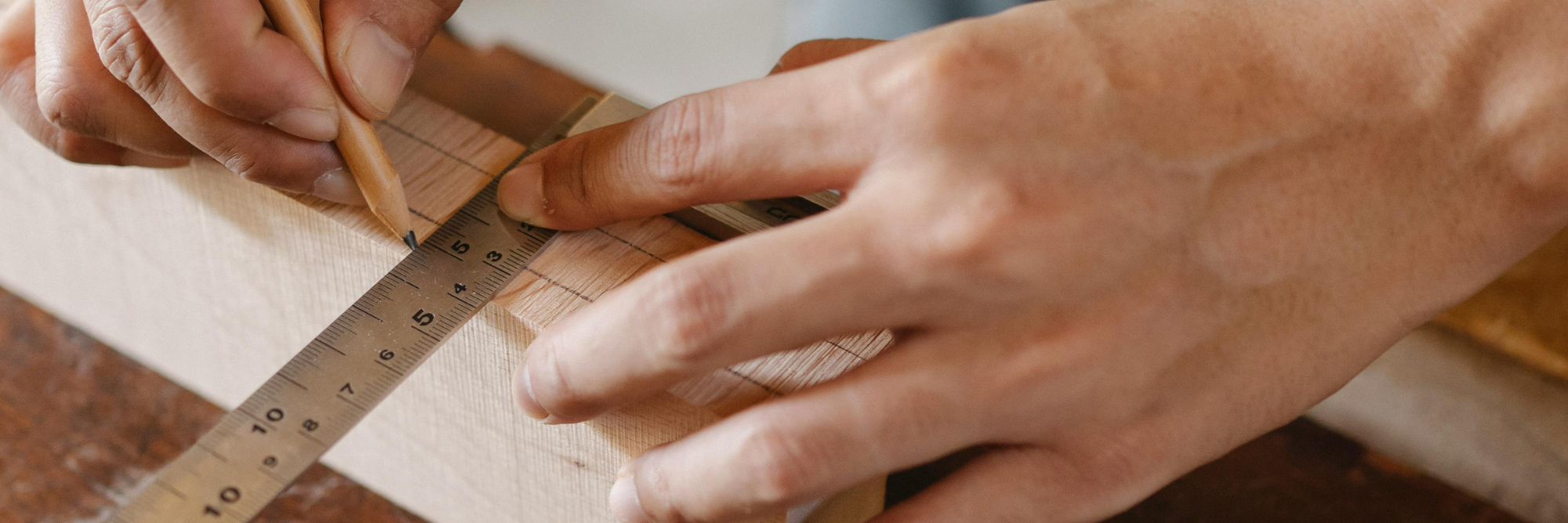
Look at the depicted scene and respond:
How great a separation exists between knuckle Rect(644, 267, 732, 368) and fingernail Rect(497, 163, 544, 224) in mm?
225

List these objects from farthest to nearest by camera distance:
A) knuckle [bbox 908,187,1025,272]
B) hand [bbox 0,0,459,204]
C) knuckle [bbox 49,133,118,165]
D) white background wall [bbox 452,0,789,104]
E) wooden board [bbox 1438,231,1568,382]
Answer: white background wall [bbox 452,0,789,104] < wooden board [bbox 1438,231,1568,382] < knuckle [bbox 49,133,118,165] < hand [bbox 0,0,459,204] < knuckle [bbox 908,187,1025,272]

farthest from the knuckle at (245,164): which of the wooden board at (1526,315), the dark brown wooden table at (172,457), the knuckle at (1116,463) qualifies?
the wooden board at (1526,315)

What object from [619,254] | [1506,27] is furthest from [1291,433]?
[619,254]

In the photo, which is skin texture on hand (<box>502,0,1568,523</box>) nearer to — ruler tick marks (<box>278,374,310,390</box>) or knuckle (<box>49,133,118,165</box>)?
ruler tick marks (<box>278,374,310,390</box>)

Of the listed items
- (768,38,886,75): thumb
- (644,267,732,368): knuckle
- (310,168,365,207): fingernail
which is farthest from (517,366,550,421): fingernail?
(768,38,886,75): thumb

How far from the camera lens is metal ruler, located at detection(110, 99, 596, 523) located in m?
0.75

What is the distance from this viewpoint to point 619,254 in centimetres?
89

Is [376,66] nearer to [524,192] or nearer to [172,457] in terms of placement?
[524,192]

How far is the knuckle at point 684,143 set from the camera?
75 cm

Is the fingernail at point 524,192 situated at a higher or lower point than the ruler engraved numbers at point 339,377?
higher

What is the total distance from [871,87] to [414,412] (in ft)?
1.99

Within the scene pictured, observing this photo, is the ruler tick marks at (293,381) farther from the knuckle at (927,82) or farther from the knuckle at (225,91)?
the knuckle at (927,82)

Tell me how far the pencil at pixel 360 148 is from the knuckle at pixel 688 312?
0.97 feet

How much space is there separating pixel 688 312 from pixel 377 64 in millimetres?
382
